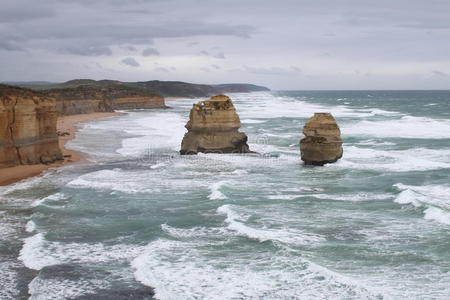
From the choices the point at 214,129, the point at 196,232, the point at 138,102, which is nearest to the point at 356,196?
the point at 196,232

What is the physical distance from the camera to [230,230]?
60.3 feet

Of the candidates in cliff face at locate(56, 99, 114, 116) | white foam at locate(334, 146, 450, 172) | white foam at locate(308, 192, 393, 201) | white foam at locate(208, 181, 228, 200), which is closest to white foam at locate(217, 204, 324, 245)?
white foam at locate(208, 181, 228, 200)

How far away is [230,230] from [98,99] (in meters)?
74.7

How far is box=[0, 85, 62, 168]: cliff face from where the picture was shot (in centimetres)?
2992

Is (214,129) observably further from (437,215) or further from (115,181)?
(437,215)

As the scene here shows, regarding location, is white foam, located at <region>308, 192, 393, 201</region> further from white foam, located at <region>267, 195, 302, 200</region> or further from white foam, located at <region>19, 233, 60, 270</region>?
white foam, located at <region>19, 233, 60, 270</region>

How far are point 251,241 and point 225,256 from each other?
150 centimetres

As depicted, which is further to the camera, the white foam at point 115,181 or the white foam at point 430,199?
the white foam at point 115,181

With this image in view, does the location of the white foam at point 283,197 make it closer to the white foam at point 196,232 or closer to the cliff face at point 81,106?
the white foam at point 196,232

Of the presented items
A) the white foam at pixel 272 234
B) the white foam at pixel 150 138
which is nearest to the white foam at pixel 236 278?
the white foam at pixel 272 234

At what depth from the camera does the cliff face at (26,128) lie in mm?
29922

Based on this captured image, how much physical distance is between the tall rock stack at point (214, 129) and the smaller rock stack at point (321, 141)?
5264 mm

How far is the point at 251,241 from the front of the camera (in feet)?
56.4

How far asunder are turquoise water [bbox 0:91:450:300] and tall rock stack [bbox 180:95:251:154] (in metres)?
1.45
